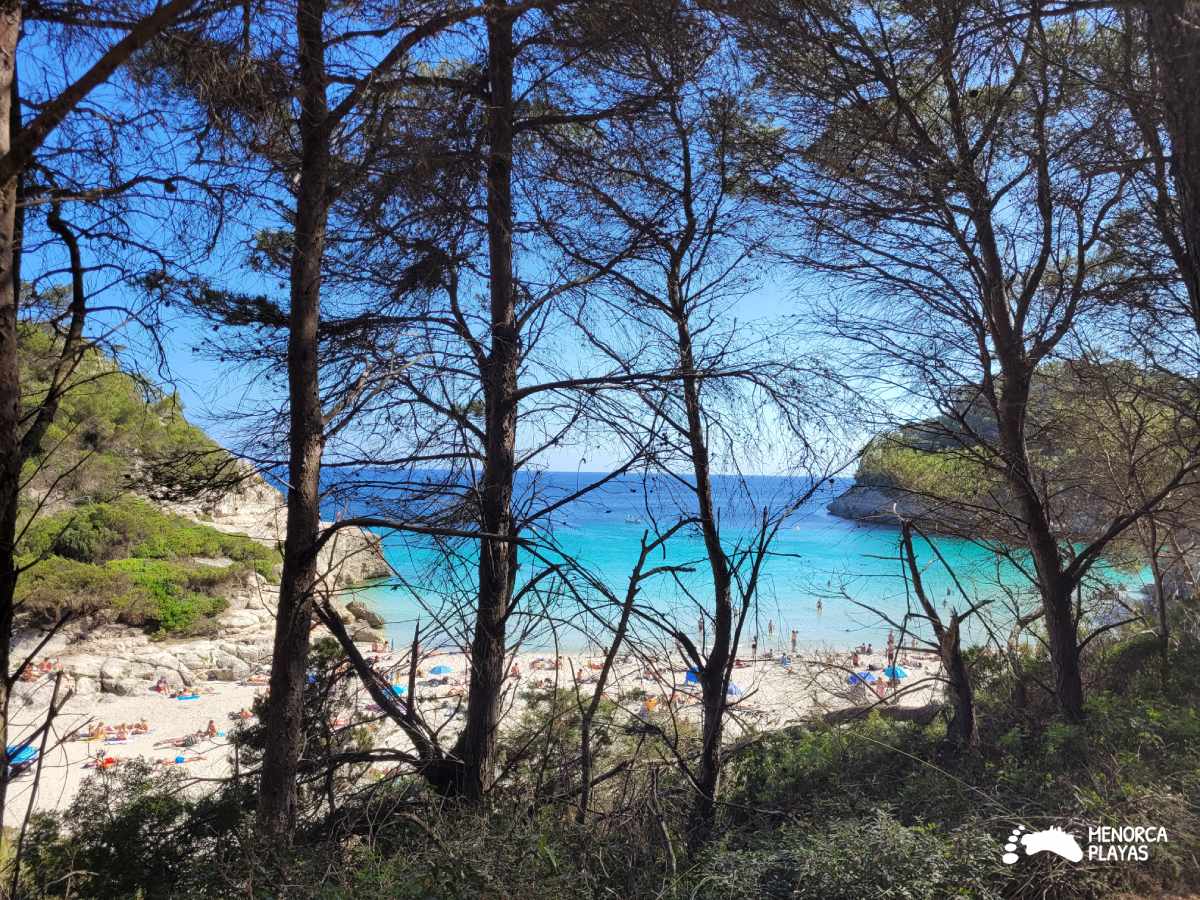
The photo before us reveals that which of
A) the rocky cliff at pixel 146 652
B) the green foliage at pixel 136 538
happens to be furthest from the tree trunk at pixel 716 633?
the green foliage at pixel 136 538

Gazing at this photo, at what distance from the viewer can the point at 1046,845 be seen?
3434 mm

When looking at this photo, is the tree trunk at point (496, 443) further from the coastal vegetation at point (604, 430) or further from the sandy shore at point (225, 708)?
the sandy shore at point (225, 708)

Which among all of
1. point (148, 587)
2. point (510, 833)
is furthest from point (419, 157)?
point (148, 587)

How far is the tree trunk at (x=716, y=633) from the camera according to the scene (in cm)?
488

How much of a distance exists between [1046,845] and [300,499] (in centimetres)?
366

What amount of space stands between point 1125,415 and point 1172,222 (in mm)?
3932

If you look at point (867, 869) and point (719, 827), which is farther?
point (719, 827)

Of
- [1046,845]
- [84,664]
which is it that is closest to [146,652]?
[84,664]

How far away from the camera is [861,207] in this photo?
5.95 metres

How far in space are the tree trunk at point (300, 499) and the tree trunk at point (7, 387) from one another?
46.3 inches

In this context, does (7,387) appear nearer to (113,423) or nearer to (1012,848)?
(1012,848)

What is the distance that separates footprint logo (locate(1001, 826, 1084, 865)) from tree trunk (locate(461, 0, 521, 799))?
9.20 ft

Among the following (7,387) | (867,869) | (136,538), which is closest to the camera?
(7,387)

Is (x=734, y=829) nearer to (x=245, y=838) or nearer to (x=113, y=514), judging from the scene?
(x=245, y=838)
